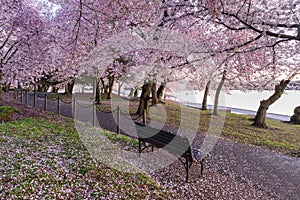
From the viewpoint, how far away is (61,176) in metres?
3.56

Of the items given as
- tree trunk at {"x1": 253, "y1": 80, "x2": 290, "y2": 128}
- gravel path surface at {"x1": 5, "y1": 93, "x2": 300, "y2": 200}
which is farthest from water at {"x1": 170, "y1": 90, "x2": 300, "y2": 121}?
gravel path surface at {"x1": 5, "y1": 93, "x2": 300, "y2": 200}

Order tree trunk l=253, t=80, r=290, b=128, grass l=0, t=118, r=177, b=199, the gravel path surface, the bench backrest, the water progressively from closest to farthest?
grass l=0, t=118, r=177, b=199 → the gravel path surface → the bench backrest → tree trunk l=253, t=80, r=290, b=128 → the water

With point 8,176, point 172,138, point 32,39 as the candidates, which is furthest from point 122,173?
point 32,39

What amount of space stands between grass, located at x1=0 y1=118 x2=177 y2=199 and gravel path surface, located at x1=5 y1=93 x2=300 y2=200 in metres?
0.56

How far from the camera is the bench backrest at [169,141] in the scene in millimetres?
4168

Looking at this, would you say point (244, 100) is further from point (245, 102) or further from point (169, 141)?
point (169, 141)

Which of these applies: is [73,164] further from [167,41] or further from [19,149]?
[167,41]

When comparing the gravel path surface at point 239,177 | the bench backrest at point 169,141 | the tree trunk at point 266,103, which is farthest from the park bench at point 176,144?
the tree trunk at point 266,103

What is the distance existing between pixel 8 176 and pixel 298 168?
243 inches

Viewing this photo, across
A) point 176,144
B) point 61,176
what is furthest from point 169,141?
point 61,176

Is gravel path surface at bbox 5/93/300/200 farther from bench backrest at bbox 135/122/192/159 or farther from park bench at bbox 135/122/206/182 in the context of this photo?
bench backrest at bbox 135/122/192/159

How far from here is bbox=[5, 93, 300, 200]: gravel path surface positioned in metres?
4.06

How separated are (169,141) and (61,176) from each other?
1.97 m

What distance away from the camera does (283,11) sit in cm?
450
